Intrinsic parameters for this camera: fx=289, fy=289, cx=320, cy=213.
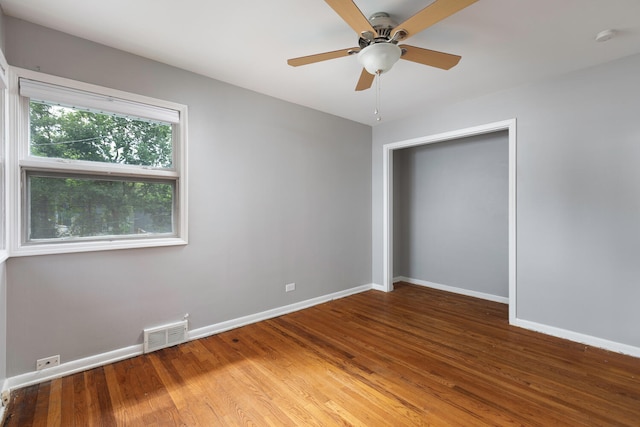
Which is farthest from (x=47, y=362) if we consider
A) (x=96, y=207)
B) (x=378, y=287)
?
(x=378, y=287)

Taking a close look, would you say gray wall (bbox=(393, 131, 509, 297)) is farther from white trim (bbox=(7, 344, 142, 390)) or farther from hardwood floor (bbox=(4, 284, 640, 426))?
white trim (bbox=(7, 344, 142, 390))

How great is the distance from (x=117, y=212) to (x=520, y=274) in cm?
415

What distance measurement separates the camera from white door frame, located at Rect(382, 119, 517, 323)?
3277mm

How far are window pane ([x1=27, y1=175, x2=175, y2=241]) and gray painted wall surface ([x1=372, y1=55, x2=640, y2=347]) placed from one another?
381 centimetres

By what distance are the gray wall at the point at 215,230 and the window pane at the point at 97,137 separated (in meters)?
0.27

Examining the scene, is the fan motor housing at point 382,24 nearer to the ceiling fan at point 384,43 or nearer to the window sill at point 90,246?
the ceiling fan at point 384,43

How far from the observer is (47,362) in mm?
2203

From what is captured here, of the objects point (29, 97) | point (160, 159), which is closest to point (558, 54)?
point (160, 159)

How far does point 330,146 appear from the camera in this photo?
4152 mm

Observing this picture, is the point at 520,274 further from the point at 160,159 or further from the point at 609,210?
the point at 160,159

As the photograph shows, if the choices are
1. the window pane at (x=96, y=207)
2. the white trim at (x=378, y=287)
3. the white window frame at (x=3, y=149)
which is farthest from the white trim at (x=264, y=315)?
the white window frame at (x=3, y=149)

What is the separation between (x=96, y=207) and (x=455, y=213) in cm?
457

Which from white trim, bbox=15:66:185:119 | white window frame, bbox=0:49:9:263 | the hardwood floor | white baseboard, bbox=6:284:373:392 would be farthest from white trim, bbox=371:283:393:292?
white window frame, bbox=0:49:9:263

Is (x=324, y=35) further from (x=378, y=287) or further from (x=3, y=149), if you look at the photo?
(x=378, y=287)
